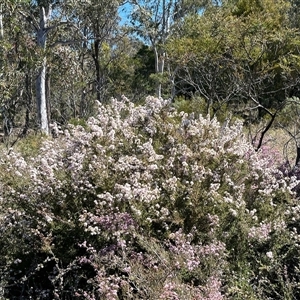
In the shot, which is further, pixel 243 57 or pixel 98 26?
pixel 98 26

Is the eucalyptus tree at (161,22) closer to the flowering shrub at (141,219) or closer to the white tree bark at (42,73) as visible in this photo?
the white tree bark at (42,73)

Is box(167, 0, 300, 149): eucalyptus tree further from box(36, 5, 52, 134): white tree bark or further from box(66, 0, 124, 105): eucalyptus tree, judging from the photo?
box(36, 5, 52, 134): white tree bark

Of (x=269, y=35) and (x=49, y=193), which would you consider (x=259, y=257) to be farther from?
(x=269, y=35)

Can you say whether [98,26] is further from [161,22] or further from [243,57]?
[243,57]

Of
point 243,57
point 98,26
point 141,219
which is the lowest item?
point 141,219

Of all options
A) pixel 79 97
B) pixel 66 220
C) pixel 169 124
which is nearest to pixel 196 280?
pixel 66 220

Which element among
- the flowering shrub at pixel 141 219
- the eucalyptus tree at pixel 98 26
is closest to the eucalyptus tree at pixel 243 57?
the flowering shrub at pixel 141 219

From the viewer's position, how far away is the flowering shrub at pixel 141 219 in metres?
2.95

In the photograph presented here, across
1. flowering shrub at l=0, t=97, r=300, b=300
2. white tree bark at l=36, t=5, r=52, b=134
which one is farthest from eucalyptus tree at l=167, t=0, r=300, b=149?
white tree bark at l=36, t=5, r=52, b=134

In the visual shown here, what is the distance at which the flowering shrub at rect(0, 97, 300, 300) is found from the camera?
2953mm

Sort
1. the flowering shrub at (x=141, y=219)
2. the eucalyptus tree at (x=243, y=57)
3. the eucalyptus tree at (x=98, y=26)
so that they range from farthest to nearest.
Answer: the eucalyptus tree at (x=98, y=26) → the eucalyptus tree at (x=243, y=57) → the flowering shrub at (x=141, y=219)

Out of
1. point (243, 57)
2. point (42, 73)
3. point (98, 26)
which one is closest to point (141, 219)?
point (243, 57)

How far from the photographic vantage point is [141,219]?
10.5 feet

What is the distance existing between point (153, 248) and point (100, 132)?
1154 mm
